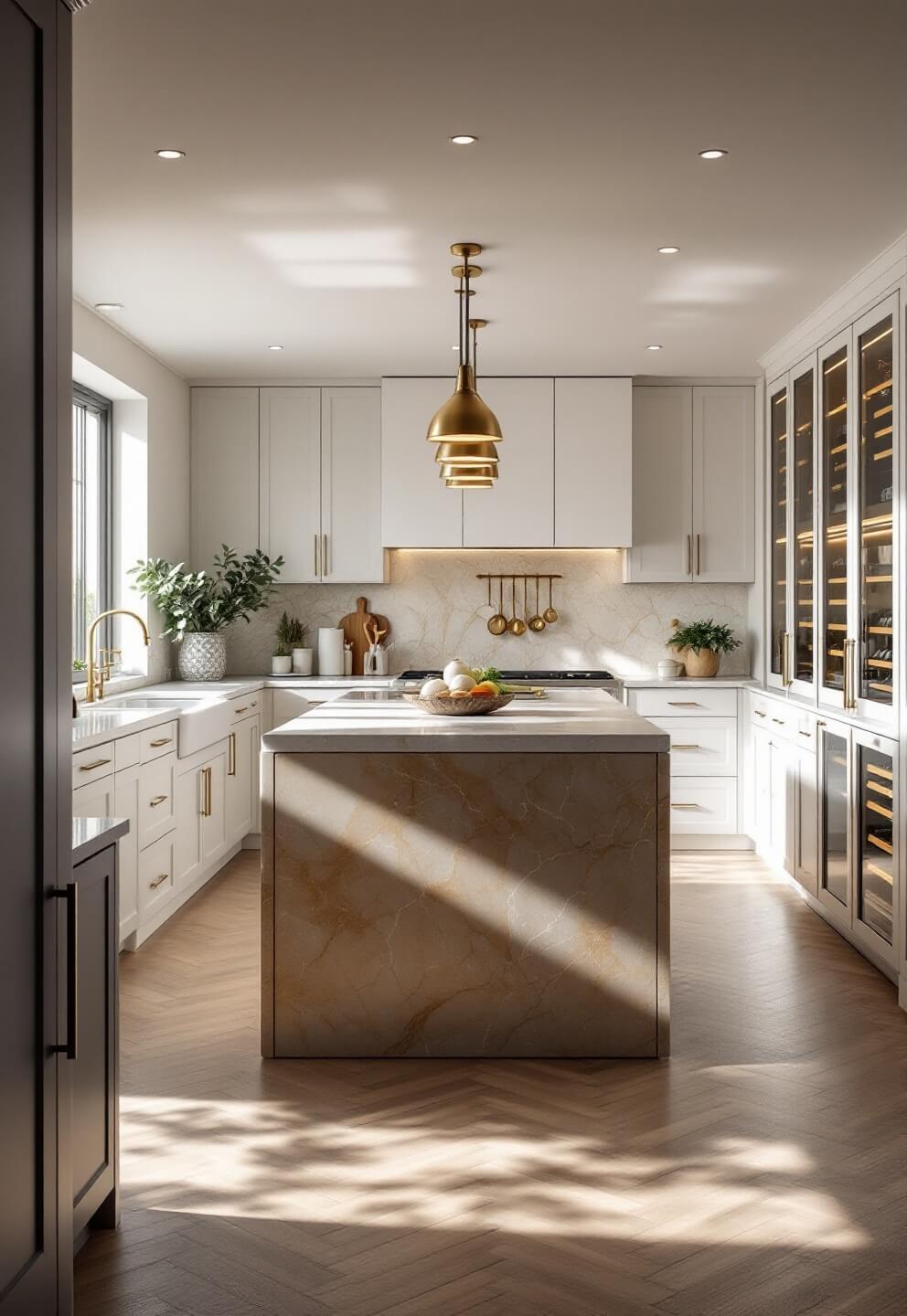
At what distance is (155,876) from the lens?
4.88 m

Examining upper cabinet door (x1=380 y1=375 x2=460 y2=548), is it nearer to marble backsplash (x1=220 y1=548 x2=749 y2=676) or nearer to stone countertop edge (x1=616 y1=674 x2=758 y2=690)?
marble backsplash (x1=220 y1=548 x2=749 y2=676)

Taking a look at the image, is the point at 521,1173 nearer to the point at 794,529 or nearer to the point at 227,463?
the point at 794,529


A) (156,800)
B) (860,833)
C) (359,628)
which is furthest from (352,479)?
(860,833)

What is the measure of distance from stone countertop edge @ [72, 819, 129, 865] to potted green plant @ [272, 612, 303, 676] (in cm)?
433

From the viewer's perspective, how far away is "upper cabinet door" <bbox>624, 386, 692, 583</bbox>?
6.88 m

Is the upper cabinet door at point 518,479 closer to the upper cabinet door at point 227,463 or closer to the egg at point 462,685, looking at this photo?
the upper cabinet door at point 227,463

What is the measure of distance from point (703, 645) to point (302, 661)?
90.0 inches

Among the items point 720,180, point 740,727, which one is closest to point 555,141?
point 720,180

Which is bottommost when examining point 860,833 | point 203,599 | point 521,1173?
point 521,1173

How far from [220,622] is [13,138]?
482 centimetres

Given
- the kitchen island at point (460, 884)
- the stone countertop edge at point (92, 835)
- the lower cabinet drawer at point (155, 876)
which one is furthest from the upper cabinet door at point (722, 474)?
the stone countertop edge at point (92, 835)

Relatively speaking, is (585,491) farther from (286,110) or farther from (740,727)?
(286,110)

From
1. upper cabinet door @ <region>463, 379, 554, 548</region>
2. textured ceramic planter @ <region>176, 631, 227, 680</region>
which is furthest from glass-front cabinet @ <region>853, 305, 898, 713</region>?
textured ceramic planter @ <region>176, 631, 227, 680</region>

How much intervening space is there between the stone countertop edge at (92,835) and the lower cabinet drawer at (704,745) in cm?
441
